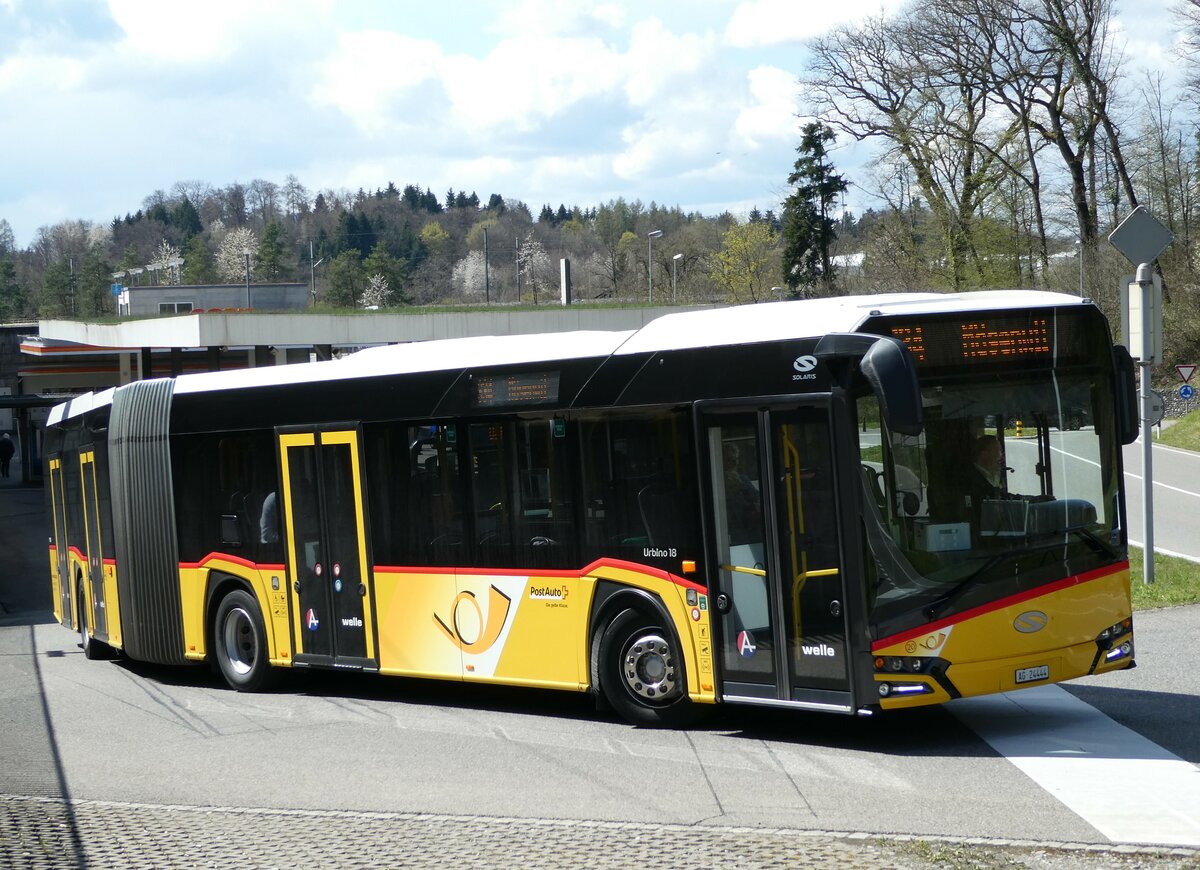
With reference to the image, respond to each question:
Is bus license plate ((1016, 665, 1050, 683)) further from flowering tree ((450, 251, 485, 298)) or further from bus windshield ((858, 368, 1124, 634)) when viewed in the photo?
flowering tree ((450, 251, 485, 298))

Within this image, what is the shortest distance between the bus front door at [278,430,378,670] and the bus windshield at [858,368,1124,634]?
507 centimetres

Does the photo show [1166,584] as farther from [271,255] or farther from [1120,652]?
[271,255]

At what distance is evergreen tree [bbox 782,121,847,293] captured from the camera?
85.8 metres

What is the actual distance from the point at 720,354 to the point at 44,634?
1646cm

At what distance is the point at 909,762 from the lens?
8508 mm

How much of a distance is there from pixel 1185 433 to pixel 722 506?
1622 inches

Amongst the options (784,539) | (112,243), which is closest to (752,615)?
(784,539)

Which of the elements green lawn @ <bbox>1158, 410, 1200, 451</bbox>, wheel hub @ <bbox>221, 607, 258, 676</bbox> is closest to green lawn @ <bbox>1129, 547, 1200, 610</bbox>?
wheel hub @ <bbox>221, 607, 258, 676</bbox>

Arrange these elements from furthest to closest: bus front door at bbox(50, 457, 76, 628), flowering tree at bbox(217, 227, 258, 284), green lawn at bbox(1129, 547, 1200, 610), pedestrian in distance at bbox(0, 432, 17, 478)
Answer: flowering tree at bbox(217, 227, 258, 284) < pedestrian in distance at bbox(0, 432, 17, 478) < bus front door at bbox(50, 457, 76, 628) < green lawn at bbox(1129, 547, 1200, 610)

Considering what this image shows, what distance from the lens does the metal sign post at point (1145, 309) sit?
45.6 feet

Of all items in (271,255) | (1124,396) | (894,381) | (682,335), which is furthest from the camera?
(271,255)

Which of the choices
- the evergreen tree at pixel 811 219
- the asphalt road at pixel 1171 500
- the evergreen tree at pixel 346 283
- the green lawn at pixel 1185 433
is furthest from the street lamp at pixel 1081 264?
the evergreen tree at pixel 346 283

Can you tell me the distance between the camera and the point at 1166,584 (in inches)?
595

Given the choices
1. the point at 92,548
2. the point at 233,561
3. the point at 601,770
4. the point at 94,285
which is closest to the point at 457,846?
the point at 601,770
